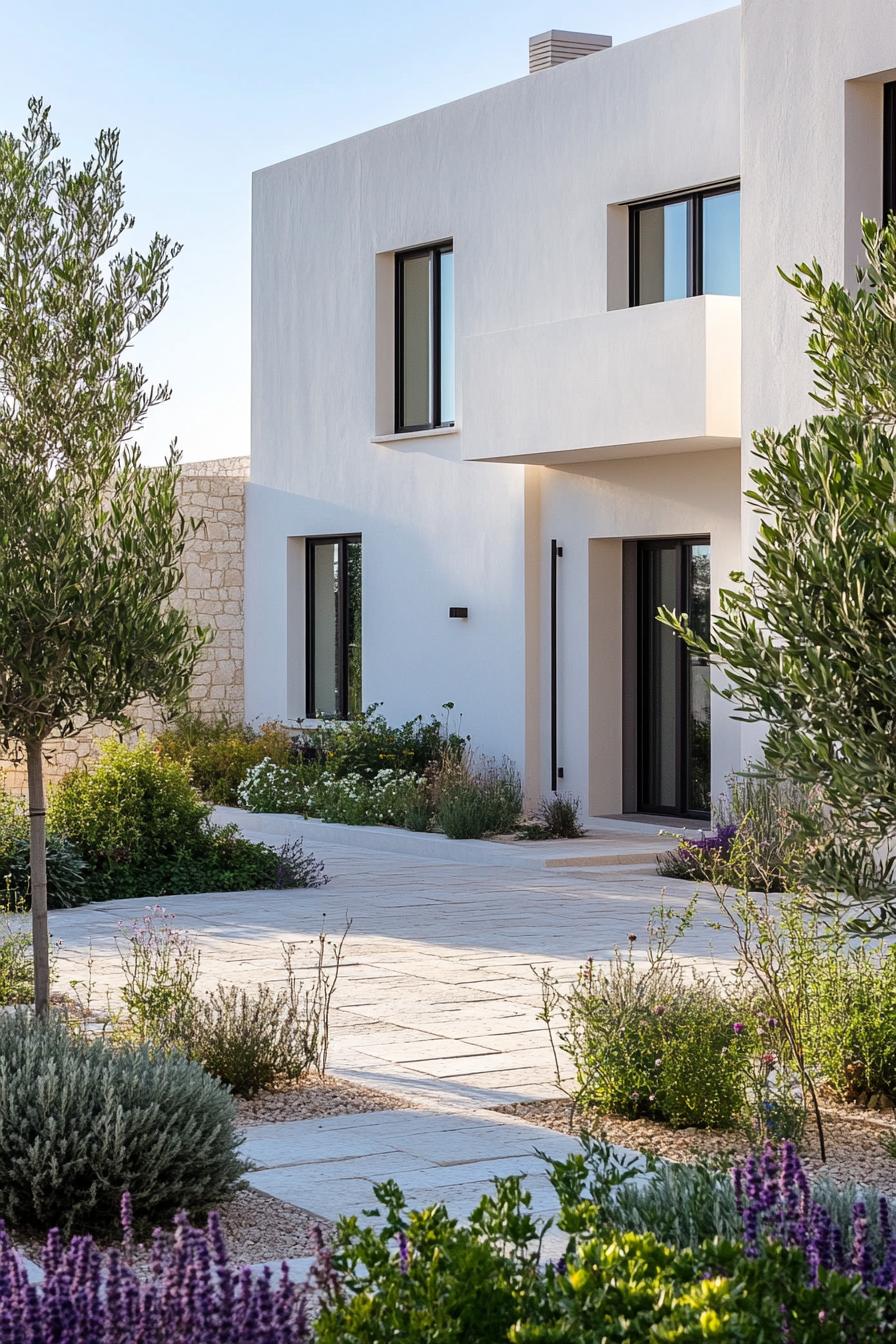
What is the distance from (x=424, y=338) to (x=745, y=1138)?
47.8ft

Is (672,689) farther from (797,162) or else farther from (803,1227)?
(803,1227)

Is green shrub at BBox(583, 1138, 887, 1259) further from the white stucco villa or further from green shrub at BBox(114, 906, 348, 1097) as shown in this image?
the white stucco villa

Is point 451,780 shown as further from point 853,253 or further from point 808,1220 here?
point 808,1220

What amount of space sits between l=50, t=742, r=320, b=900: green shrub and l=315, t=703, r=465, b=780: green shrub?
4.41 m

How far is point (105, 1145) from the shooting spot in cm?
528

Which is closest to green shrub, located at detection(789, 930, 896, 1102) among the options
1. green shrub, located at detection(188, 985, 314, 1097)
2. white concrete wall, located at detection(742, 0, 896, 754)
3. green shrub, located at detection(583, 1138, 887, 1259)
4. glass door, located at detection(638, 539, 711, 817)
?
green shrub, located at detection(188, 985, 314, 1097)

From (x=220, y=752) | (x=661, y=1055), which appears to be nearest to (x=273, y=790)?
(x=220, y=752)

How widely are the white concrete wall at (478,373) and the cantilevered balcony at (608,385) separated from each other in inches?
3.0

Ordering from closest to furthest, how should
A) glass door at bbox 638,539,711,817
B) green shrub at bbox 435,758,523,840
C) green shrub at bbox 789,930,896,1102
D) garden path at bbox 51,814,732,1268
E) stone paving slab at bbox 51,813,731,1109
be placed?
garden path at bbox 51,814,732,1268
green shrub at bbox 789,930,896,1102
stone paving slab at bbox 51,813,731,1109
green shrub at bbox 435,758,523,840
glass door at bbox 638,539,711,817

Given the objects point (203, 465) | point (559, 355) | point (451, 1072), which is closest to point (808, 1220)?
point (451, 1072)

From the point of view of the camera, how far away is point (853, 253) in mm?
13445

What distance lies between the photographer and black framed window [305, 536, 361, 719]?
2088 cm

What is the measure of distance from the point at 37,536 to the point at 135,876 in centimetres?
692

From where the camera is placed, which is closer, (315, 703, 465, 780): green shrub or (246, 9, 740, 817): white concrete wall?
(246, 9, 740, 817): white concrete wall
